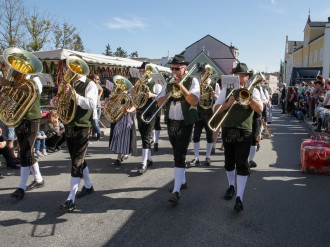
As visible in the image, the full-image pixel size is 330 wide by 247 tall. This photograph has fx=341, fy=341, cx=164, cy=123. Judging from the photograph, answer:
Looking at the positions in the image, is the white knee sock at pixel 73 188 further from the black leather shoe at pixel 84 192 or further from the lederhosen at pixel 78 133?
the black leather shoe at pixel 84 192

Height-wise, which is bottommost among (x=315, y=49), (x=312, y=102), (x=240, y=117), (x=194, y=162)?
(x=194, y=162)

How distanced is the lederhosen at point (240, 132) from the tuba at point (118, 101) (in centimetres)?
256

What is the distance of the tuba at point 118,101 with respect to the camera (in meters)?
6.50

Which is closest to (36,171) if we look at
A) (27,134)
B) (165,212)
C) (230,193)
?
(27,134)

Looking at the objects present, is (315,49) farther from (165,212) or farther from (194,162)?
(165,212)

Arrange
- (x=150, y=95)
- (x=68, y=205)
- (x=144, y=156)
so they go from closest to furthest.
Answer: (x=68, y=205) → (x=150, y=95) → (x=144, y=156)

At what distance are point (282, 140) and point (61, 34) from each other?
23482 millimetres

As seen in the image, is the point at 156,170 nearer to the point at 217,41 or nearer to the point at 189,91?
the point at 189,91

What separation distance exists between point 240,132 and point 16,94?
307 centimetres

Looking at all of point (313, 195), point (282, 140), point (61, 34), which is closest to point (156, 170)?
point (313, 195)

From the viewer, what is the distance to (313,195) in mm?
5215

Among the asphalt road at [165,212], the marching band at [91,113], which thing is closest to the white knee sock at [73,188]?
the marching band at [91,113]

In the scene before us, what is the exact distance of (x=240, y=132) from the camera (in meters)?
4.46

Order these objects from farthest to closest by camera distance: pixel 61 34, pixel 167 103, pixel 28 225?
1. pixel 61 34
2. pixel 167 103
3. pixel 28 225
